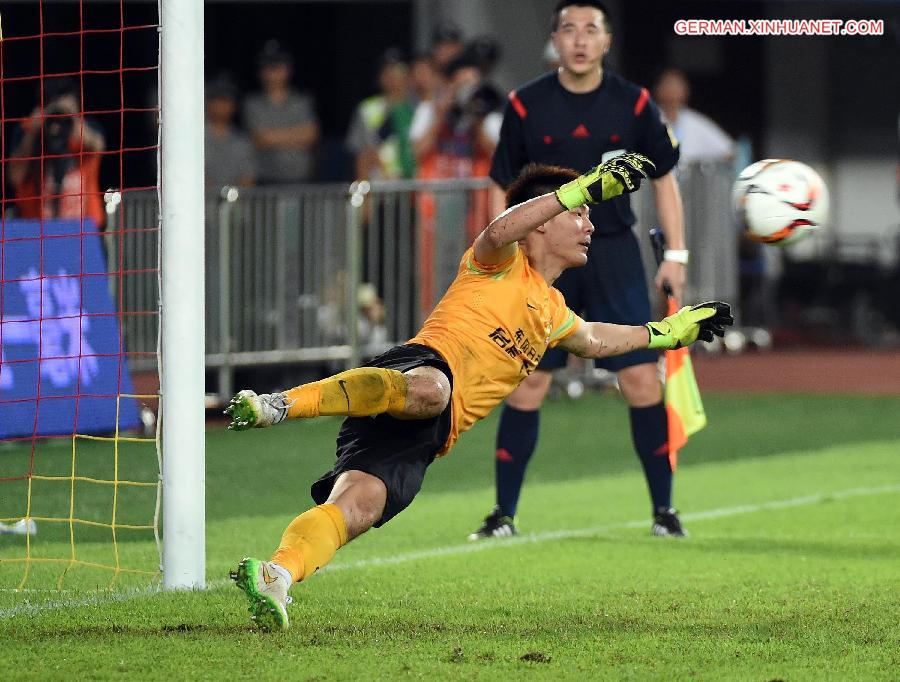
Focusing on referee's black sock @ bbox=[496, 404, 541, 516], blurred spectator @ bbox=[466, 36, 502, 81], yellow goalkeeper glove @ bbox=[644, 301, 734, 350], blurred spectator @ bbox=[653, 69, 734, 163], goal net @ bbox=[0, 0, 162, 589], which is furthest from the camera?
blurred spectator @ bbox=[653, 69, 734, 163]

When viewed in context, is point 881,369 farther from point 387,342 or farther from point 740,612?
point 740,612

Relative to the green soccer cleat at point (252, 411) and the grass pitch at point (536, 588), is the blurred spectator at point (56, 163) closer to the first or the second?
the grass pitch at point (536, 588)

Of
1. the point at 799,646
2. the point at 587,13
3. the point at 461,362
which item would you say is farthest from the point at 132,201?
the point at 799,646

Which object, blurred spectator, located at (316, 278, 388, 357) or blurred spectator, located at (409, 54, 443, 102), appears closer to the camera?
blurred spectator, located at (316, 278, 388, 357)

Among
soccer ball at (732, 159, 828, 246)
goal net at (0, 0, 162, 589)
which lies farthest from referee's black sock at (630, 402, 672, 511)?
goal net at (0, 0, 162, 589)

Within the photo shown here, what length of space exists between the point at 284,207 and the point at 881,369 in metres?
7.29

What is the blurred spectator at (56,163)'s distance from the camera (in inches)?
486

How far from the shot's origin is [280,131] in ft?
53.8

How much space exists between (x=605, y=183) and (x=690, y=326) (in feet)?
3.31

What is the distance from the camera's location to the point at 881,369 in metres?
18.6

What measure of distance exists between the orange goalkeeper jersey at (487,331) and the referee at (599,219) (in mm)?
1822

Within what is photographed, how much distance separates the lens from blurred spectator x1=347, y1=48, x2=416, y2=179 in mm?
16328

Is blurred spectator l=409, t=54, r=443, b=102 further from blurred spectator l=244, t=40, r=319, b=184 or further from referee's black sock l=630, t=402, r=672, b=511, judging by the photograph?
referee's black sock l=630, t=402, r=672, b=511

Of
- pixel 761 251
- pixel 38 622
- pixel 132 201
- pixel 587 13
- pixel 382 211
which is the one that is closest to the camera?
pixel 38 622
